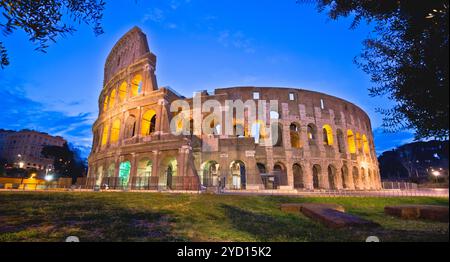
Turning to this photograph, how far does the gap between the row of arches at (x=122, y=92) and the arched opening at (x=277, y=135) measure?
1836 centimetres

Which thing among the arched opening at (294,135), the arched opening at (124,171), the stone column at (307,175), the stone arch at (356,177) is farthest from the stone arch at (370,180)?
the arched opening at (124,171)

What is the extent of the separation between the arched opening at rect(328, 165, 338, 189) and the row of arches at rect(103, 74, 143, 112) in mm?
27543

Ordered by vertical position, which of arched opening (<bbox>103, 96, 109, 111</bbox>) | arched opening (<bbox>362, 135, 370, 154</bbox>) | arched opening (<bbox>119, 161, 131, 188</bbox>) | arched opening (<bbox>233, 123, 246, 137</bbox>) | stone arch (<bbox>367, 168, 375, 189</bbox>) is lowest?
stone arch (<bbox>367, 168, 375, 189</bbox>)

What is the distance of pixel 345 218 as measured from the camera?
501 cm

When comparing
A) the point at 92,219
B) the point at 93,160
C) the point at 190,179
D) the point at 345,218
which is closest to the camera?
the point at 345,218

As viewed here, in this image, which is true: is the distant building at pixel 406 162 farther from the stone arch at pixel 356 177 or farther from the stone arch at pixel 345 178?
the stone arch at pixel 345 178

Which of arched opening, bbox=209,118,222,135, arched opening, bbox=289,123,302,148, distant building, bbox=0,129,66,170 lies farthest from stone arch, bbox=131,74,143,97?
distant building, bbox=0,129,66,170

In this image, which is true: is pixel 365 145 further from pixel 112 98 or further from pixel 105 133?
pixel 112 98

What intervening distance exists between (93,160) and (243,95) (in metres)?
23.7

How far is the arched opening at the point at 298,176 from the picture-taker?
93.2 ft

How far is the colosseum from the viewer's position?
24438 millimetres

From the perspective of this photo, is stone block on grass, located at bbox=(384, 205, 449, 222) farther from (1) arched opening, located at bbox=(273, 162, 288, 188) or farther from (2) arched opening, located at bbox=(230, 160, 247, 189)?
(2) arched opening, located at bbox=(230, 160, 247, 189)
